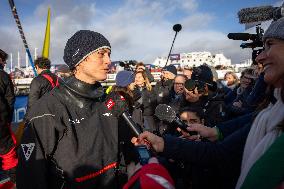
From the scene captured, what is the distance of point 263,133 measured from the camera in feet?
5.23

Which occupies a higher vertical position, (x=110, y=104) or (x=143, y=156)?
(x=110, y=104)

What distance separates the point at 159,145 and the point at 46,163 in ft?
2.68

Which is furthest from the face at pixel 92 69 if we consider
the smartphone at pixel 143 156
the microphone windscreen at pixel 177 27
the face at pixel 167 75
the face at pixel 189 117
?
the face at pixel 167 75

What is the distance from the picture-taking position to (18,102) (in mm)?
Result: 9133

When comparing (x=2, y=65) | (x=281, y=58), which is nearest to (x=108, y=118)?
(x=281, y=58)

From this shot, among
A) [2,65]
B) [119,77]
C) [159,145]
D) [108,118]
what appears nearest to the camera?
[159,145]

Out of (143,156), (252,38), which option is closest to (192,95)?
(252,38)

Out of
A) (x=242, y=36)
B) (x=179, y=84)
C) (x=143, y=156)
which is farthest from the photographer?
(x=179, y=84)

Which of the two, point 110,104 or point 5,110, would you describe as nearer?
point 110,104

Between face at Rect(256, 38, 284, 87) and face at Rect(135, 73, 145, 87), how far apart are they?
4.68m

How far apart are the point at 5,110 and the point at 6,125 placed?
11.3 inches

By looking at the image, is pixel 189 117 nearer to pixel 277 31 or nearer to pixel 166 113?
pixel 166 113

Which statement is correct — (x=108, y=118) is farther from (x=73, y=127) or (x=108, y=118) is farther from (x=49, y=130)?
(x=49, y=130)

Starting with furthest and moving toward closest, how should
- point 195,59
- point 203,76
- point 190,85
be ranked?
point 195,59 < point 203,76 < point 190,85
